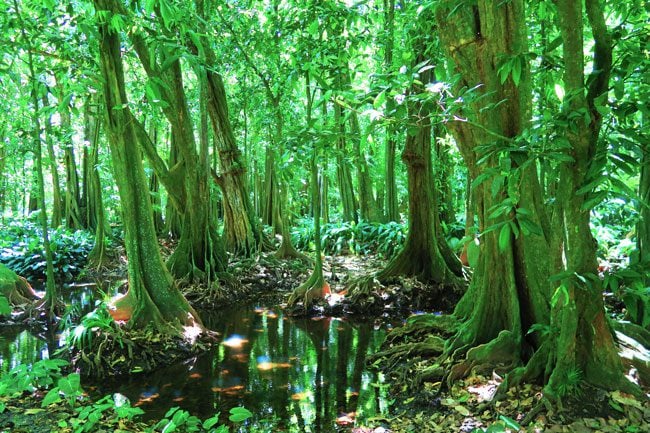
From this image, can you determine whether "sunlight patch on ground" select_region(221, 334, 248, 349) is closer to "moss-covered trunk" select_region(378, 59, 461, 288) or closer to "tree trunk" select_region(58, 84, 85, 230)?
"moss-covered trunk" select_region(378, 59, 461, 288)

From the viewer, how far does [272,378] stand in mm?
5203

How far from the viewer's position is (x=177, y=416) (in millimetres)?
2605

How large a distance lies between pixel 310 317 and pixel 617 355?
16.3 feet

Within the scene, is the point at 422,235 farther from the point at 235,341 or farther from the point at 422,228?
the point at 235,341

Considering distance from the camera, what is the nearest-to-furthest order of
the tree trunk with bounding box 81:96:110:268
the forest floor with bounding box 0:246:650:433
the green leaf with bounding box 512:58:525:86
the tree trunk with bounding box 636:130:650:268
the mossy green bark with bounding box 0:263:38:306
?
1. the green leaf with bounding box 512:58:525:86
2. the forest floor with bounding box 0:246:650:433
3. the tree trunk with bounding box 636:130:650:268
4. the mossy green bark with bounding box 0:263:38:306
5. the tree trunk with bounding box 81:96:110:268

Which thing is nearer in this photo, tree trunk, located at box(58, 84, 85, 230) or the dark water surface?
the dark water surface

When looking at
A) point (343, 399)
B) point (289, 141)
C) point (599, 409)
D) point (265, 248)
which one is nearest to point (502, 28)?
point (289, 141)

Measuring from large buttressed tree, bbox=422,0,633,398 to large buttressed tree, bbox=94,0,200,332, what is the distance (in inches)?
137

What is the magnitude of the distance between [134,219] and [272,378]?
2.60 meters

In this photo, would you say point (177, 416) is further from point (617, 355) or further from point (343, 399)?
point (617, 355)

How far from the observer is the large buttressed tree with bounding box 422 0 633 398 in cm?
281

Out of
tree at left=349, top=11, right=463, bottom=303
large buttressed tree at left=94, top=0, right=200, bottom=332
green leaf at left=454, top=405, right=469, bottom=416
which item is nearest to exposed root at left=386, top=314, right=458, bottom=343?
green leaf at left=454, top=405, right=469, bottom=416

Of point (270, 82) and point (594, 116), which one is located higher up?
point (270, 82)

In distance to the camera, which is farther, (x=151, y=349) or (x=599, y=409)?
(x=151, y=349)
